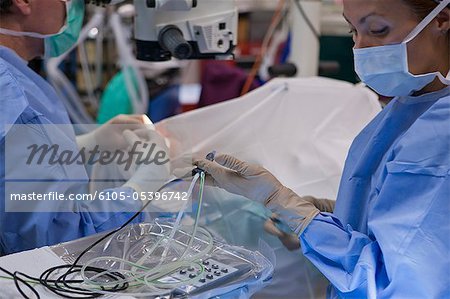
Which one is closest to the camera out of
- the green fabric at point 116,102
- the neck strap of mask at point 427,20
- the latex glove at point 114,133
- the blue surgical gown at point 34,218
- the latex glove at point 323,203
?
the neck strap of mask at point 427,20

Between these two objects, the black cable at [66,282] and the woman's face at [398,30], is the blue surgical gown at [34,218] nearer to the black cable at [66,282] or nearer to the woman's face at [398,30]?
the black cable at [66,282]

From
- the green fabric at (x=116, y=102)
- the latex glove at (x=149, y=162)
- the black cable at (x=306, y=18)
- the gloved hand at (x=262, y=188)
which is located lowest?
the green fabric at (x=116, y=102)

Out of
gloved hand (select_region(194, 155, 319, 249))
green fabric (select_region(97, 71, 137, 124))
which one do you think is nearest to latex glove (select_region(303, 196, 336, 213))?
gloved hand (select_region(194, 155, 319, 249))

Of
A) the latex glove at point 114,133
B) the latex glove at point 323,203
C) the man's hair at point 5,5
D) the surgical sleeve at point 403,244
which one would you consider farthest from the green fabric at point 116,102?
the surgical sleeve at point 403,244

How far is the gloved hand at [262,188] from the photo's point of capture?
1.05m

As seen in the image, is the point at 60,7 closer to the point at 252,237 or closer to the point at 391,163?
the point at 252,237

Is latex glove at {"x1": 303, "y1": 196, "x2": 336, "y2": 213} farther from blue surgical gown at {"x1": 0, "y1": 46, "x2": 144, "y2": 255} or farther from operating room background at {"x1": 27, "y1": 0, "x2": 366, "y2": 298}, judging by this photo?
operating room background at {"x1": 27, "y1": 0, "x2": 366, "y2": 298}

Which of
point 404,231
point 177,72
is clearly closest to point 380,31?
point 404,231

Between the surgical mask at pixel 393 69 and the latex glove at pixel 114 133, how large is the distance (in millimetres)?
729

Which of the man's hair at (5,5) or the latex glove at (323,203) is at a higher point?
the man's hair at (5,5)

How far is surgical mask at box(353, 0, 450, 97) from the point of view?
3.30 ft

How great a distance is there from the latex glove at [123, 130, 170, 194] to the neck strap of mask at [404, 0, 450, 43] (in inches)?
26.9

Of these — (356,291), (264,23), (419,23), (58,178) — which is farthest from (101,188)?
(264,23)

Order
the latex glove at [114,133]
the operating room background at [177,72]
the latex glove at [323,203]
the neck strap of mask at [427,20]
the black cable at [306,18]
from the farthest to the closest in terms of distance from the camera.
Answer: the operating room background at [177,72] → the black cable at [306,18] → the latex glove at [114,133] → the latex glove at [323,203] → the neck strap of mask at [427,20]
